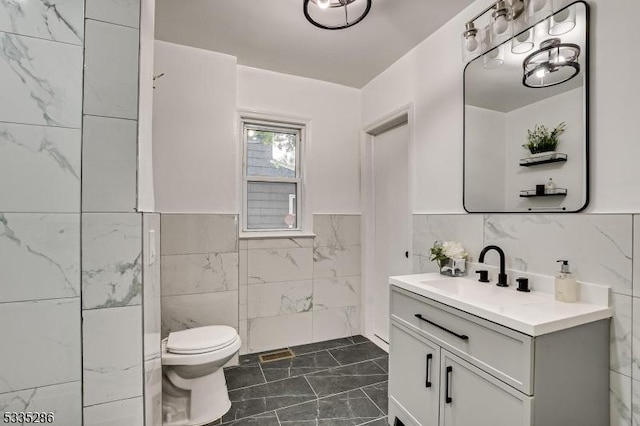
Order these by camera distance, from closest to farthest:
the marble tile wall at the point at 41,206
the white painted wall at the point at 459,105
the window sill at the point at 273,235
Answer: the marble tile wall at the point at 41,206 < the white painted wall at the point at 459,105 < the window sill at the point at 273,235

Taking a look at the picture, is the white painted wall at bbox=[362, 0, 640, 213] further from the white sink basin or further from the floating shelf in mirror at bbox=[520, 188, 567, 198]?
the white sink basin

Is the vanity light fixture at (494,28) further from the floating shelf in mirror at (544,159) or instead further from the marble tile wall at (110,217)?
the marble tile wall at (110,217)

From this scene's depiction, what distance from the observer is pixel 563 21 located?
1422mm

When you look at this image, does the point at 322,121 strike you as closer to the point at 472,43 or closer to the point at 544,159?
the point at 472,43

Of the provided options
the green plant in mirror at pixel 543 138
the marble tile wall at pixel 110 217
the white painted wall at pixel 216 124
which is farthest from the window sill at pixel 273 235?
the green plant in mirror at pixel 543 138

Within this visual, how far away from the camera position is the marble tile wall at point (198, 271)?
7.85 ft

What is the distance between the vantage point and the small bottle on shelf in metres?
1.48

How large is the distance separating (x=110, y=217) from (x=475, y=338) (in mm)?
1525

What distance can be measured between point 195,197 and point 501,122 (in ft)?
7.51

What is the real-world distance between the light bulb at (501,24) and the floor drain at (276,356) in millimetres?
2819

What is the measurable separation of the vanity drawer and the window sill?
134cm

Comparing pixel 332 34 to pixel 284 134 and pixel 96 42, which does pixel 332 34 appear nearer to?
pixel 284 134

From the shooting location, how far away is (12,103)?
3.23 feet

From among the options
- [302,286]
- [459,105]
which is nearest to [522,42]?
[459,105]
